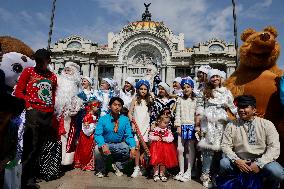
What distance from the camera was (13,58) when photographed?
3.47 metres

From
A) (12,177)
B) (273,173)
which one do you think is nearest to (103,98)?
(12,177)

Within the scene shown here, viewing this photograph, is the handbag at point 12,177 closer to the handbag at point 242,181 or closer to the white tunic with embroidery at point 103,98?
the handbag at point 242,181

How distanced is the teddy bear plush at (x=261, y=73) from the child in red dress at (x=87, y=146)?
7.84 feet

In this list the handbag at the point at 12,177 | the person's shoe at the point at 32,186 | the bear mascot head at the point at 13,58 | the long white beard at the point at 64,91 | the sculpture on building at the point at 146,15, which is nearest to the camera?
the handbag at the point at 12,177

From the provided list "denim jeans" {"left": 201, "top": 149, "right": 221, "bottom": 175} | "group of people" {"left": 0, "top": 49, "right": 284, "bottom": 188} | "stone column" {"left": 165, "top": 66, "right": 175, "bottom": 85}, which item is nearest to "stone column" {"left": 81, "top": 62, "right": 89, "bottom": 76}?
"stone column" {"left": 165, "top": 66, "right": 175, "bottom": 85}

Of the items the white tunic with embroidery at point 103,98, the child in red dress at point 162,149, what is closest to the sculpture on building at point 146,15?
the white tunic with embroidery at point 103,98

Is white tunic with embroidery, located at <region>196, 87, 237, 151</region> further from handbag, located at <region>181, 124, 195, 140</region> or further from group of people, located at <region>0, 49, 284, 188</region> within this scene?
handbag, located at <region>181, 124, 195, 140</region>

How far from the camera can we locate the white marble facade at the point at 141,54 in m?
28.7

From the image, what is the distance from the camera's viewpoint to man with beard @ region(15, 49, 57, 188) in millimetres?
3553

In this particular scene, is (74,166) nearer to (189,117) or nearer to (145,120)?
(145,120)

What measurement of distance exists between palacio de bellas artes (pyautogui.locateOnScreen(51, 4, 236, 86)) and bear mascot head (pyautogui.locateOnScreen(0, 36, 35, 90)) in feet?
81.7

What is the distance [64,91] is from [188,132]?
2123 mm

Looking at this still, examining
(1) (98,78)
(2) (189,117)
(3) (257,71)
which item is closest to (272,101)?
(3) (257,71)

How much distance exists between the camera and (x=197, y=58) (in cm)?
Result: 2878
